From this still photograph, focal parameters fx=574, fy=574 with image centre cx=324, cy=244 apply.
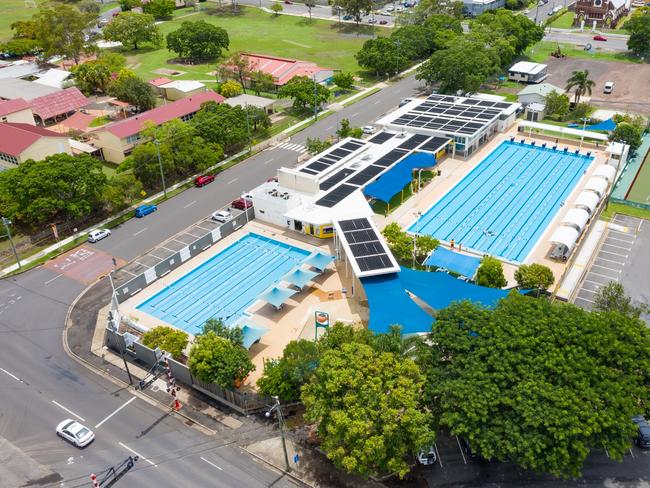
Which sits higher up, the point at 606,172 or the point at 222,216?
the point at 606,172

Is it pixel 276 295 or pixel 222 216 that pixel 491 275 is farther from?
pixel 222 216

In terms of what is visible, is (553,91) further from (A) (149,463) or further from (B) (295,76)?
(A) (149,463)

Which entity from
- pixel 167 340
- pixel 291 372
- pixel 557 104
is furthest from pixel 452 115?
pixel 291 372

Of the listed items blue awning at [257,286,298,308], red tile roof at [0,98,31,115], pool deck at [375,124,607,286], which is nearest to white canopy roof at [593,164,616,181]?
pool deck at [375,124,607,286]

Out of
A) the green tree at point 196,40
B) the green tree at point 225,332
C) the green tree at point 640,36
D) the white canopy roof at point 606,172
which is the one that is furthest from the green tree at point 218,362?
the green tree at point 640,36

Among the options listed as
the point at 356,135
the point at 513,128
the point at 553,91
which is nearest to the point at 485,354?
the point at 356,135

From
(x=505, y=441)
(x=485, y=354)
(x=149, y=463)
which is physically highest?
(x=485, y=354)

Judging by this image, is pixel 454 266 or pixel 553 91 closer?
pixel 454 266
